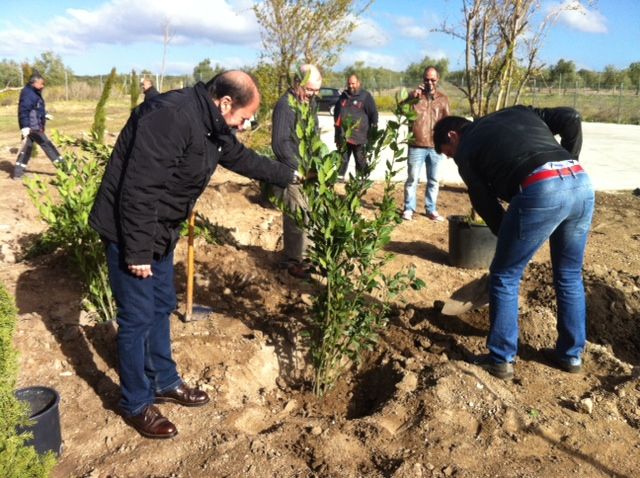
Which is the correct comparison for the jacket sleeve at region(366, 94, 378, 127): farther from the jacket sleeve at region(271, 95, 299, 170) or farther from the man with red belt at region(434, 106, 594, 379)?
the man with red belt at region(434, 106, 594, 379)

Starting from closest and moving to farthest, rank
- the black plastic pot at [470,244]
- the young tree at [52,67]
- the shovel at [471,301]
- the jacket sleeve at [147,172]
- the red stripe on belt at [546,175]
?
the jacket sleeve at [147,172] → the red stripe on belt at [546,175] → the shovel at [471,301] → the black plastic pot at [470,244] → the young tree at [52,67]

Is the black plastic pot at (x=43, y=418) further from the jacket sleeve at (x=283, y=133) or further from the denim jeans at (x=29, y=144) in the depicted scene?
the denim jeans at (x=29, y=144)

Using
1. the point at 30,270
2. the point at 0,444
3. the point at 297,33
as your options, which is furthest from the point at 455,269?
the point at 297,33

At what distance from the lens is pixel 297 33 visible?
10938 millimetres

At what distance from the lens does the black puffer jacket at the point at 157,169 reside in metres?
2.38

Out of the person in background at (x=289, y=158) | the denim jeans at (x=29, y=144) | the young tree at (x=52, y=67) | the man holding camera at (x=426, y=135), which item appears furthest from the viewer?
the young tree at (x=52, y=67)

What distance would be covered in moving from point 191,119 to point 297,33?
9.21m

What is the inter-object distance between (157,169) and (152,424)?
4.31 feet

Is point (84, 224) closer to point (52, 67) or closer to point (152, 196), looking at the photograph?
point (152, 196)

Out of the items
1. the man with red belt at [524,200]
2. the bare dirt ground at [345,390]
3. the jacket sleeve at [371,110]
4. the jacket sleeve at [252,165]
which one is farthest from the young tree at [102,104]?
the man with red belt at [524,200]

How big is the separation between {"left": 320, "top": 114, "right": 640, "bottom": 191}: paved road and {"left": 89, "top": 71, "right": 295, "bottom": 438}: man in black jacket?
4.58 meters

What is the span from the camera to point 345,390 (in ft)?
11.5

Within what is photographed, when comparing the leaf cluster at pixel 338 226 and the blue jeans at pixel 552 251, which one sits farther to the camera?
the blue jeans at pixel 552 251

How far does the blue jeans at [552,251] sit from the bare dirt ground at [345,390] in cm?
Result: 25
